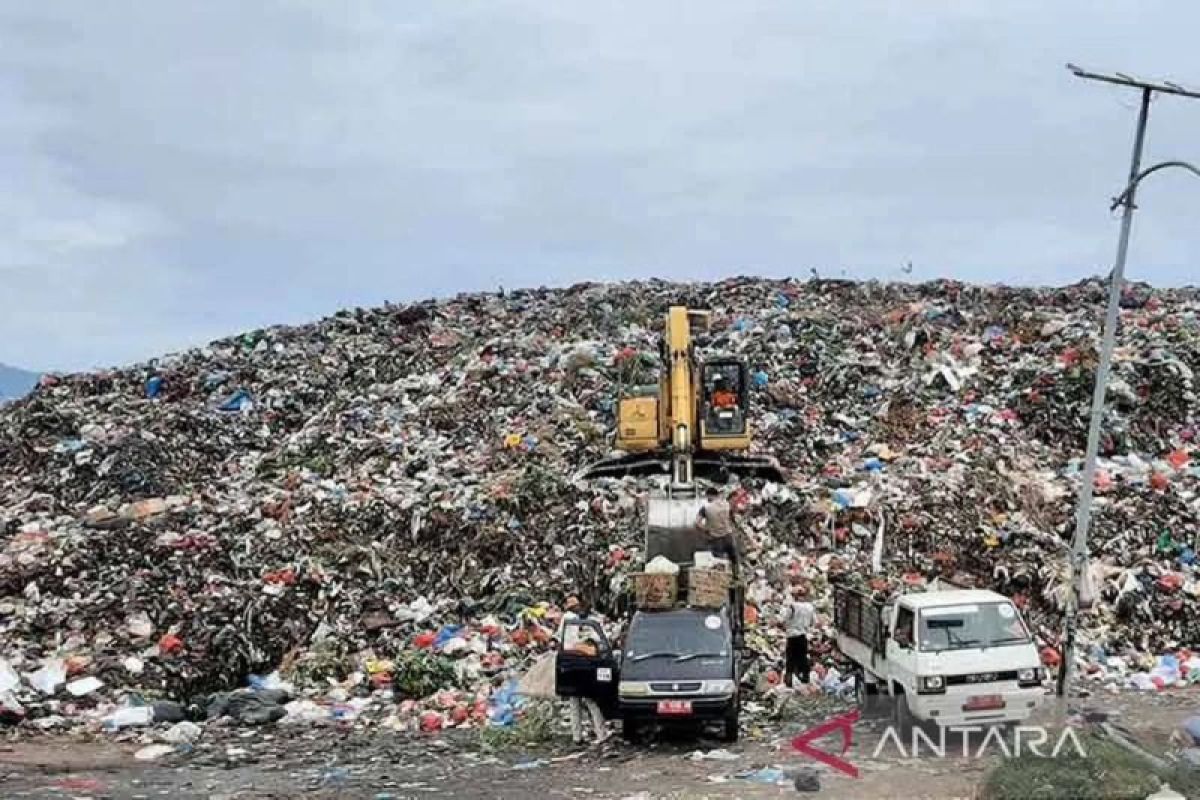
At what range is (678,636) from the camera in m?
11.1

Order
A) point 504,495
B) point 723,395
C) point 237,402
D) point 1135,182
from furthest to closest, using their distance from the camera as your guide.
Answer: point 237,402
point 504,495
point 723,395
point 1135,182

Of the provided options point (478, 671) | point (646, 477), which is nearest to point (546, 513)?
point (646, 477)

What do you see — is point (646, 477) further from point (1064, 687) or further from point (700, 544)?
point (1064, 687)

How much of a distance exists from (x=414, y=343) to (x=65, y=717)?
36.6 ft

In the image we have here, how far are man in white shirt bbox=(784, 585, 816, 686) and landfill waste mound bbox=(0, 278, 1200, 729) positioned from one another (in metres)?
0.25

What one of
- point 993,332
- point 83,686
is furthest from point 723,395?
point 993,332

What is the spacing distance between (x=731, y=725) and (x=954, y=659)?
2.00 m

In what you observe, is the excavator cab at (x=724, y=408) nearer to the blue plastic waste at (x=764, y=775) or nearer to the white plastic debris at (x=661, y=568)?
the white plastic debris at (x=661, y=568)

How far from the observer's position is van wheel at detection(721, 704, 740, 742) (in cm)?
1054

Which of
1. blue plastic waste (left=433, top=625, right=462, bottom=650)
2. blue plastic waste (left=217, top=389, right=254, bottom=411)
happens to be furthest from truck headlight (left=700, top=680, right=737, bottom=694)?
blue plastic waste (left=217, top=389, right=254, bottom=411)

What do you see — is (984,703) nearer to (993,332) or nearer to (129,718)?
(129,718)

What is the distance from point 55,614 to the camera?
14.3 metres

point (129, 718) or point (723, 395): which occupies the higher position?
point (723, 395)

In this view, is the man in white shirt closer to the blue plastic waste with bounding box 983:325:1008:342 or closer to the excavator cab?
the excavator cab
